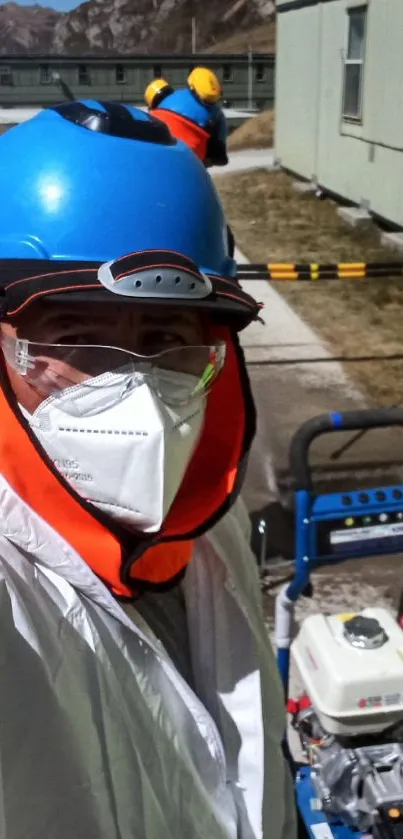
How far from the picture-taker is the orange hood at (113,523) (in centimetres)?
125

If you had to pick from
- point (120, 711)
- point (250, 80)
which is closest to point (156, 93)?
point (120, 711)

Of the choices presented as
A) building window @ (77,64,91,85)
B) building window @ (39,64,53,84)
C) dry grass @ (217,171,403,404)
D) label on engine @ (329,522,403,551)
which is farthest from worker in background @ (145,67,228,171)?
building window @ (39,64,53,84)

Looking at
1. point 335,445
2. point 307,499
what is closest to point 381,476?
point 335,445

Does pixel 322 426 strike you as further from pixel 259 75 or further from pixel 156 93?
pixel 259 75

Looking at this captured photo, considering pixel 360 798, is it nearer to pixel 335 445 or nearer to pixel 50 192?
pixel 50 192

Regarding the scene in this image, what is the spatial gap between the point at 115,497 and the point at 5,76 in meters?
33.5

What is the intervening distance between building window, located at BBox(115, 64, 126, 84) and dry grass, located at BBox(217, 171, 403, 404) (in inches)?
709

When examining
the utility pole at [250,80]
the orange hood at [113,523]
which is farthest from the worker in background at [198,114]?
the utility pole at [250,80]

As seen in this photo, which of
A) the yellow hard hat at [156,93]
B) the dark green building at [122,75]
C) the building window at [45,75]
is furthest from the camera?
the building window at [45,75]

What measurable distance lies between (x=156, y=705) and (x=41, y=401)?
0.51m

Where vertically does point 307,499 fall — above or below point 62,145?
below

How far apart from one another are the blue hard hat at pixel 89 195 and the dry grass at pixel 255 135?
65.9ft

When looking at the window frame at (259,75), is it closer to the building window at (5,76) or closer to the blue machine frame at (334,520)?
the building window at (5,76)

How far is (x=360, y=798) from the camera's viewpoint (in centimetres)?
226
